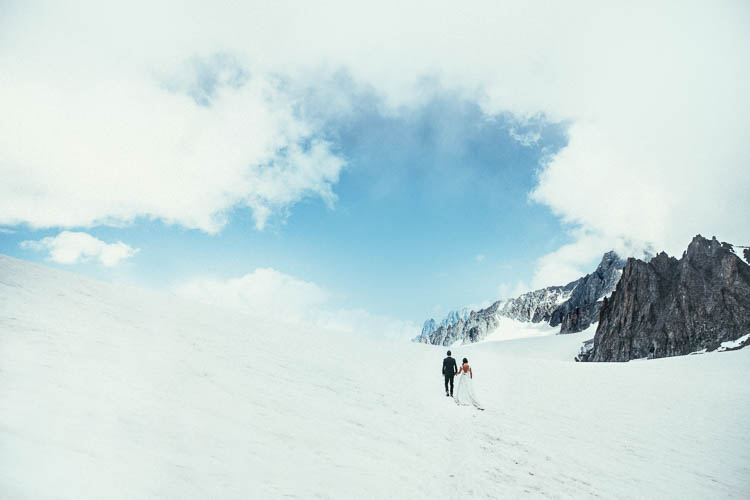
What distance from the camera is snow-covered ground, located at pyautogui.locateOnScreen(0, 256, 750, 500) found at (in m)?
4.25

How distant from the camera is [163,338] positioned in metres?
10.8

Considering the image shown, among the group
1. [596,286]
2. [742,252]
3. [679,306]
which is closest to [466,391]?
[679,306]

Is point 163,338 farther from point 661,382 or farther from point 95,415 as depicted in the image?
point 661,382

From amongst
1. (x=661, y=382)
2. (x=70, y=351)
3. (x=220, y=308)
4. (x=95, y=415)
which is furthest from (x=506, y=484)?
(x=661, y=382)

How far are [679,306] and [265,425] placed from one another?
9679cm

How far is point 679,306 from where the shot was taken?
244ft

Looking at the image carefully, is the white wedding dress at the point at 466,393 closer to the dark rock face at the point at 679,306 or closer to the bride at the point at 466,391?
the bride at the point at 466,391

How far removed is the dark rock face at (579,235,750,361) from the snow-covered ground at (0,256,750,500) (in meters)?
68.0

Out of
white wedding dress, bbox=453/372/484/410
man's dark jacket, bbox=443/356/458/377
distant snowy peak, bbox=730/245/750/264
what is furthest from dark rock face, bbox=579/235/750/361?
white wedding dress, bbox=453/372/484/410

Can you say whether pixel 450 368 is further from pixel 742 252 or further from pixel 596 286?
pixel 596 286

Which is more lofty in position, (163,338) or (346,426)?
(163,338)

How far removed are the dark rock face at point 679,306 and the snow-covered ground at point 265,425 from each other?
68.0 meters

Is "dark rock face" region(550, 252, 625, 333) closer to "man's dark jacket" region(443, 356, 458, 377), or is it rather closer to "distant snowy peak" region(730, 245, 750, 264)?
"distant snowy peak" region(730, 245, 750, 264)

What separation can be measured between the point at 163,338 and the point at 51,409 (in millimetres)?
6705
